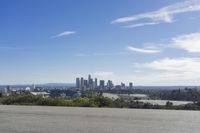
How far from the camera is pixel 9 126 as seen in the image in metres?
11.3

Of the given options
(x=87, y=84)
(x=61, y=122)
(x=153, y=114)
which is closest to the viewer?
(x=61, y=122)

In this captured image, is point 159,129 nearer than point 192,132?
No

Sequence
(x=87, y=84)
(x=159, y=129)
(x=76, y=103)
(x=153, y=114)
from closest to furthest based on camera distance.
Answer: (x=159, y=129)
(x=153, y=114)
(x=76, y=103)
(x=87, y=84)

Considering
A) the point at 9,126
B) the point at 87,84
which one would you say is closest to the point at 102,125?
the point at 9,126

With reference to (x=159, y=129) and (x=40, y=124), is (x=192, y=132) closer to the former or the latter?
(x=159, y=129)

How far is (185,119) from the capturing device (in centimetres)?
1244

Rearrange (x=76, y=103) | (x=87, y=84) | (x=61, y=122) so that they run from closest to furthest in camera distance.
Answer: (x=61, y=122), (x=76, y=103), (x=87, y=84)

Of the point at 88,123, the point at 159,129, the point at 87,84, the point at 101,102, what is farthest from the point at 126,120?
the point at 87,84

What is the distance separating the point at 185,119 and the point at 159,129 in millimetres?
2346

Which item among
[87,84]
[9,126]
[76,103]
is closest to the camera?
[9,126]

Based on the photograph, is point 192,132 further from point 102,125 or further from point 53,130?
point 53,130

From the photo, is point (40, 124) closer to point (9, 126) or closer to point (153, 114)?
point (9, 126)

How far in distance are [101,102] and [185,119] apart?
7.47 metres

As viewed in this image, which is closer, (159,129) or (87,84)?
(159,129)
